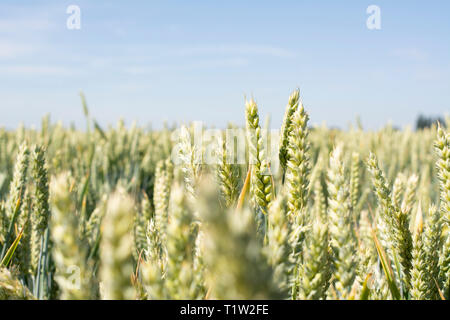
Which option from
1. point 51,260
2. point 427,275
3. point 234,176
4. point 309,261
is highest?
point 234,176

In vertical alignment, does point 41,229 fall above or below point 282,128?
below

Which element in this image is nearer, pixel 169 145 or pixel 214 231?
pixel 214 231

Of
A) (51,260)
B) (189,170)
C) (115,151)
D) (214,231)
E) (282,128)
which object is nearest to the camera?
(214,231)

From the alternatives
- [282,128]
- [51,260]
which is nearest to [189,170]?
[282,128]

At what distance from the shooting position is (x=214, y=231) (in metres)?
0.37

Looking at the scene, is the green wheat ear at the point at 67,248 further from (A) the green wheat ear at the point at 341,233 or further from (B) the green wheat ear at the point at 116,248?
(A) the green wheat ear at the point at 341,233

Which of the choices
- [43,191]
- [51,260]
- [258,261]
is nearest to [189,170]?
[258,261]

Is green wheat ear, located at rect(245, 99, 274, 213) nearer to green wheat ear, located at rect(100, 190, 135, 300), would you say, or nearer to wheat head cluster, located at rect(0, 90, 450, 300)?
wheat head cluster, located at rect(0, 90, 450, 300)

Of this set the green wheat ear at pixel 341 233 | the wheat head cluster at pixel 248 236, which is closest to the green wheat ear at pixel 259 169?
the wheat head cluster at pixel 248 236

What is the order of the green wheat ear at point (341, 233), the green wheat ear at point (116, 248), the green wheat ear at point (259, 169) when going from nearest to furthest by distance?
the green wheat ear at point (116, 248) → the green wheat ear at point (341, 233) → the green wheat ear at point (259, 169)

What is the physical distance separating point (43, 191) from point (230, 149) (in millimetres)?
694

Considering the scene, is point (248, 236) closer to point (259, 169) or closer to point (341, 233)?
point (341, 233)
